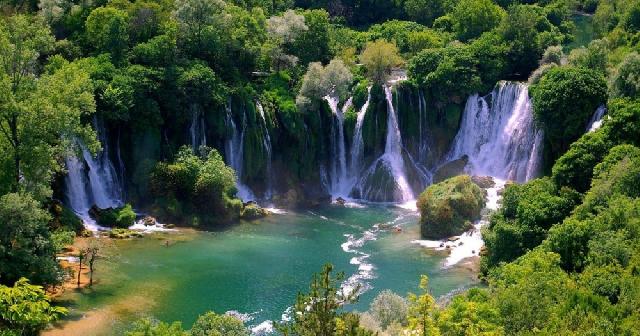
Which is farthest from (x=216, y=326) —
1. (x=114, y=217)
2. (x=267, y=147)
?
(x=267, y=147)

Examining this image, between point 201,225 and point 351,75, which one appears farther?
point 351,75

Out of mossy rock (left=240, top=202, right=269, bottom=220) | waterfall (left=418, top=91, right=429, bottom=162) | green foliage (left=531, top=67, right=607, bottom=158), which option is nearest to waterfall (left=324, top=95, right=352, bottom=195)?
waterfall (left=418, top=91, right=429, bottom=162)

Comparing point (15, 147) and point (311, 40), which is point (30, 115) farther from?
point (311, 40)

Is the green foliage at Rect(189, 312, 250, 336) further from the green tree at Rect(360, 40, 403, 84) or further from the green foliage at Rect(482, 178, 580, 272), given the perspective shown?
the green tree at Rect(360, 40, 403, 84)

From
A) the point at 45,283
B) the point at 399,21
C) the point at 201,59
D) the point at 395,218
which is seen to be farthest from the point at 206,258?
the point at 399,21

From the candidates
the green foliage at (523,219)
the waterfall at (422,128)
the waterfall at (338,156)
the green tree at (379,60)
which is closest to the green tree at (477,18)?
the green tree at (379,60)

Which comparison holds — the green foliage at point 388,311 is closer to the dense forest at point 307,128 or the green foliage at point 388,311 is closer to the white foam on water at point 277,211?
the dense forest at point 307,128

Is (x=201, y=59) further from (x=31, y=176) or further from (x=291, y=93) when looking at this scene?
(x=31, y=176)
